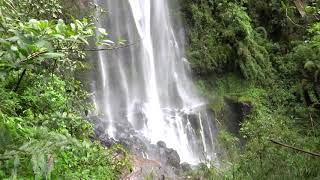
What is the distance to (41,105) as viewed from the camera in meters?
3.85

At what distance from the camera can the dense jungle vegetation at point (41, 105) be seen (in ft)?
6.14

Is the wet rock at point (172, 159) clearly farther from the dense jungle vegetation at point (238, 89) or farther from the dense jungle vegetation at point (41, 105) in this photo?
the dense jungle vegetation at point (41, 105)

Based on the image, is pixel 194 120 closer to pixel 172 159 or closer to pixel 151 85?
Answer: pixel 151 85

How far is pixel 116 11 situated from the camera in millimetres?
12086

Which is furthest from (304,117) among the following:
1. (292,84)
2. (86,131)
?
(86,131)

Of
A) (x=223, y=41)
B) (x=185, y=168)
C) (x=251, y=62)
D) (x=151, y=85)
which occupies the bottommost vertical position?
(x=185, y=168)

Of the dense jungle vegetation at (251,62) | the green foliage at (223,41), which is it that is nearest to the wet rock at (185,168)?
the dense jungle vegetation at (251,62)

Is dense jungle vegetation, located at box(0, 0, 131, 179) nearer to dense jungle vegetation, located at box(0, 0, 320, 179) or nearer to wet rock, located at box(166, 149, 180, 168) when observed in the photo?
dense jungle vegetation, located at box(0, 0, 320, 179)

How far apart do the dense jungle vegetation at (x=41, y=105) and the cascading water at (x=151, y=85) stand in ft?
16.2

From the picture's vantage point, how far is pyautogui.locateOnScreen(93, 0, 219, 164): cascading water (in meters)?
11.0

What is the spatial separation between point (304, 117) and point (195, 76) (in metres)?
3.89

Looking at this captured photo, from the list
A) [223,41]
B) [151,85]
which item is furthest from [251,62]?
[151,85]

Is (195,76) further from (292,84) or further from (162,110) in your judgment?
(292,84)

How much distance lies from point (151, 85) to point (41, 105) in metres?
8.49
